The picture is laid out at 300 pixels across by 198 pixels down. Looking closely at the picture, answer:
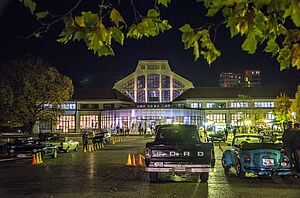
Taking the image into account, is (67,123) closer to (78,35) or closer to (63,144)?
(63,144)

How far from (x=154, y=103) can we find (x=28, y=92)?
55246mm

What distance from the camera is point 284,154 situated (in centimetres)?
1578

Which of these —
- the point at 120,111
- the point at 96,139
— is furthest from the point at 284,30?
the point at 120,111

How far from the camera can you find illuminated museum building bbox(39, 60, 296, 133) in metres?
94.9

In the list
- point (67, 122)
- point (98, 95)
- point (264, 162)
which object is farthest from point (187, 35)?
point (98, 95)

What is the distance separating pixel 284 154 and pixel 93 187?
6.86 meters

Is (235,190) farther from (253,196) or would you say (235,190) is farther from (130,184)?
(130,184)

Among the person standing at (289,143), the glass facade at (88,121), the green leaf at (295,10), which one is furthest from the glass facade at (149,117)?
the green leaf at (295,10)

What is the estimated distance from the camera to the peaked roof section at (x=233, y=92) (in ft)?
335

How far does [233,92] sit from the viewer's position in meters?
104

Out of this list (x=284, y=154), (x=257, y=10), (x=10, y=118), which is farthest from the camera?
(x=10, y=118)

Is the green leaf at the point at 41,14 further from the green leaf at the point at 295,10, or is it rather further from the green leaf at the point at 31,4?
the green leaf at the point at 295,10

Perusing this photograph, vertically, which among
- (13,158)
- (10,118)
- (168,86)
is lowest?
(13,158)

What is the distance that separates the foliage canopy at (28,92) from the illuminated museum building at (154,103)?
42000mm
